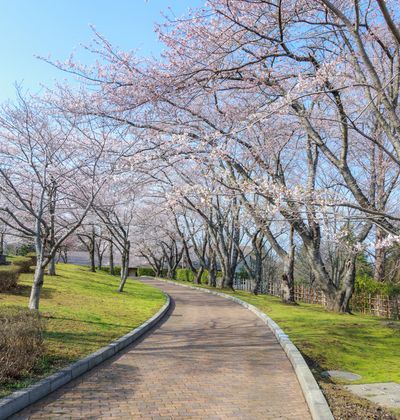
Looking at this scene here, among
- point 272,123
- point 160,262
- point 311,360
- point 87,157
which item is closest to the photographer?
point 311,360

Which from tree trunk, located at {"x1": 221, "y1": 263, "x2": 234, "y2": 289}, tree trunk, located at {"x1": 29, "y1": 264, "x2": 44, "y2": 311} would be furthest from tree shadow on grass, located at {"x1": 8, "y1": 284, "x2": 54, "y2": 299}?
tree trunk, located at {"x1": 221, "y1": 263, "x2": 234, "y2": 289}

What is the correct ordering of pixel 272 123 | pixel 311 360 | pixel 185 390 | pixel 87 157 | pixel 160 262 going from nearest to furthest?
1. pixel 185 390
2. pixel 311 360
3. pixel 87 157
4. pixel 272 123
5. pixel 160 262

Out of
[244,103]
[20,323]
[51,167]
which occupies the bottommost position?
[20,323]

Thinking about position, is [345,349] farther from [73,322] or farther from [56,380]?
[56,380]

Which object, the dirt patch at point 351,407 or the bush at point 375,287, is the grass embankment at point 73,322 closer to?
the dirt patch at point 351,407

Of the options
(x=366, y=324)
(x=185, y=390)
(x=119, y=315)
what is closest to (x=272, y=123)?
(x=366, y=324)

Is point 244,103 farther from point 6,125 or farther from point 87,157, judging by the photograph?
point 6,125

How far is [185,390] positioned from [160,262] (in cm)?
4977

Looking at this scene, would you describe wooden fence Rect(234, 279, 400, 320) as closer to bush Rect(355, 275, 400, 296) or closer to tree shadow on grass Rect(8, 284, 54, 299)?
bush Rect(355, 275, 400, 296)

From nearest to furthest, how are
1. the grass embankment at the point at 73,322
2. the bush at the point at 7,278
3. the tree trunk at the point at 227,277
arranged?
the grass embankment at the point at 73,322
the bush at the point at 7,278
the tree trunk at the point at 227,277

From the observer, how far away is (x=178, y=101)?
33.7ft

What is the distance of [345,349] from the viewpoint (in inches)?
375

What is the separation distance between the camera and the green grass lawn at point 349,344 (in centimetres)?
793

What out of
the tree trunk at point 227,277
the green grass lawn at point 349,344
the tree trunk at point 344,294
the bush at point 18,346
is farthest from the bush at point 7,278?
the tree trunk at point 227,277
